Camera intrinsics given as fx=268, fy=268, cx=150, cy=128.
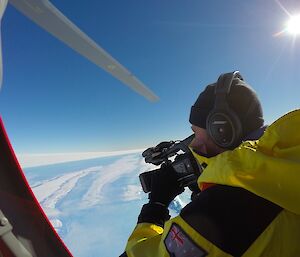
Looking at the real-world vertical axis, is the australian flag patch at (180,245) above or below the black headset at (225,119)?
below

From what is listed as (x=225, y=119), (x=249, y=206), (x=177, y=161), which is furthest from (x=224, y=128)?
(x=249, y=206)

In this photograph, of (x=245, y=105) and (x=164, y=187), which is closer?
(x=245, y=105)

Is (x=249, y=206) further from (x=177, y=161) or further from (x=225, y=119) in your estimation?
(x=177, y=161)

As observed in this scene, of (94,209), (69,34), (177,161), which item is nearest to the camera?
(177,161)

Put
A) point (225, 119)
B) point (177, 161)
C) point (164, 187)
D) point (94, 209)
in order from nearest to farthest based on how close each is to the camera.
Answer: point (225, 119)
point (164, 187)
point (177, 161)
point (94, 209)

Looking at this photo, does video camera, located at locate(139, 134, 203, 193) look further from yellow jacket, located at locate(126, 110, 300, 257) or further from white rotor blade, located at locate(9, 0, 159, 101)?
white rotor blade, located at locate(9, 0, 159, 101)

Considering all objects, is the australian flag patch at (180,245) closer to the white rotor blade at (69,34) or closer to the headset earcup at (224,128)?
the headset earcup at (224,128)

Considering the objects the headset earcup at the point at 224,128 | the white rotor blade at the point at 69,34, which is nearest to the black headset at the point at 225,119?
the headset earcup at the point at 224,128

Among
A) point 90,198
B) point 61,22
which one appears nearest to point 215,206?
point 61,22
